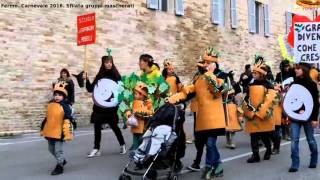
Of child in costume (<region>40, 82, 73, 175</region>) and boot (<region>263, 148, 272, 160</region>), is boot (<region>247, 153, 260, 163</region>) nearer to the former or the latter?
boot (<region>263, 148, 272, 160</region>)

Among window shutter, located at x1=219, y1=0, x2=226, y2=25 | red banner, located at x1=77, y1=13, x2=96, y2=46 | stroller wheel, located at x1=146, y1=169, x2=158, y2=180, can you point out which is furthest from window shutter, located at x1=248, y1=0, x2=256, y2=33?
stroller wheel, located at x1=146, y1=169, x2=158, y2=180

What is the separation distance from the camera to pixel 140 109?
7.92 meters

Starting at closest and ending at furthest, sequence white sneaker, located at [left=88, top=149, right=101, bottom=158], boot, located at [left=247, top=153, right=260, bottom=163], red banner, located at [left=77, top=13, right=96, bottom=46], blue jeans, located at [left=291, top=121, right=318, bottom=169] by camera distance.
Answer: blue jeans, located at [left=291, top=121, right=318, bottom=169], boot, located at [left=247, top=153, right=260, bottom=163], white sneaker, located at [left=88, top=149, right=101, bottom=158], red banner, located at [left=77, top=13, right=96, bottom=46]

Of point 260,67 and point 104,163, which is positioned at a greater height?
point 260,67

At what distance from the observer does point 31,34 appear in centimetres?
1543

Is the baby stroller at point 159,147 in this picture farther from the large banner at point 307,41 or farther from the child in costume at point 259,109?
the large banner at point 307,41

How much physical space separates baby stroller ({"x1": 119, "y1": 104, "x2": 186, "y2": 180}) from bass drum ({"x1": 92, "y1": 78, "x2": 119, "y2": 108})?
90.9 inches

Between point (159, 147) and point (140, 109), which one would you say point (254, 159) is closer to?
point (140, 109)

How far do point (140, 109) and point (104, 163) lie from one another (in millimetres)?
1517

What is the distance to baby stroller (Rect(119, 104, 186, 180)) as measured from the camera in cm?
688

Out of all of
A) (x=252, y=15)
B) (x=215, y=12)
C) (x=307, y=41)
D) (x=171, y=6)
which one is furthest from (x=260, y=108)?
(x=252, y=15)

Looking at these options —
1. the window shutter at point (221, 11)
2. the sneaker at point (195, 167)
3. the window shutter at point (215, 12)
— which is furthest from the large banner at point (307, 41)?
the window shutter at point (221, 11)

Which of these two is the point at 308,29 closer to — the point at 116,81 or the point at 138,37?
the point at 116,81

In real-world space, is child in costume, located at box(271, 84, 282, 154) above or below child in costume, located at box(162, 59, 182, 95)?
below
